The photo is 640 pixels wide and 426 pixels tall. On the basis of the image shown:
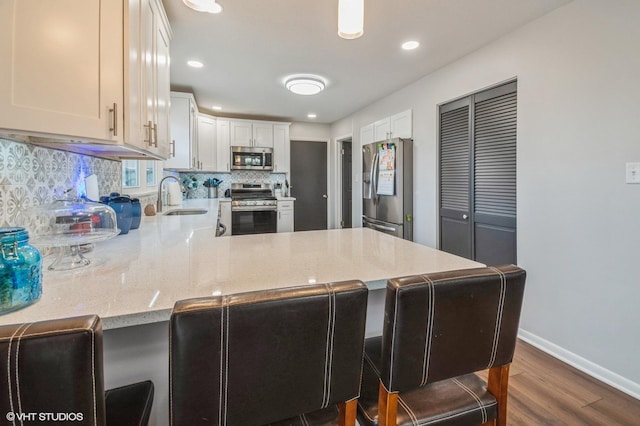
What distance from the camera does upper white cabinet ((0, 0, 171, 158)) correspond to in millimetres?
892

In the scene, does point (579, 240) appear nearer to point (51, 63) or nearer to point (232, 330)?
point (232, 330)

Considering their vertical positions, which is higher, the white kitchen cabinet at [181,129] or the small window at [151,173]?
the white kitchen cabinet at [181,129]

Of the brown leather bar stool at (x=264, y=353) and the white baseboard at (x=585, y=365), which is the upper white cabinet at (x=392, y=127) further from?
the brown leather bar stool at (x=264, y=353)

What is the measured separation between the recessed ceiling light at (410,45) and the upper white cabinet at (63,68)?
2.21 meters

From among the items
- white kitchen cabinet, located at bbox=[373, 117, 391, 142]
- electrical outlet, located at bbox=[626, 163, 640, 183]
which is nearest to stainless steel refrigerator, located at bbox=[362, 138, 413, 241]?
white kitchen cabinet, located at bbox=[373, 117, 391, 142]

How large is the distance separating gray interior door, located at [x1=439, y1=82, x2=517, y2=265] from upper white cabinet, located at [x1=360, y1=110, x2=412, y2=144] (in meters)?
0.52

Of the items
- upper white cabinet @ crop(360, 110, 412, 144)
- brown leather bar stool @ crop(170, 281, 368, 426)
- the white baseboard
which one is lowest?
the white baseboard

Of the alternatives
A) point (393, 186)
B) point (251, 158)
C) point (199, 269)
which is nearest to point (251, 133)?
point (251, 158)

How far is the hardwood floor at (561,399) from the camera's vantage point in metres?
1.56

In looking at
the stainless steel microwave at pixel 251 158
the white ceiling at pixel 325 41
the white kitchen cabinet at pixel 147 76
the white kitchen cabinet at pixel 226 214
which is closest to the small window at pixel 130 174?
the white kitchen cabinet at pixel 147 76

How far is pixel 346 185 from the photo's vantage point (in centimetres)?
579

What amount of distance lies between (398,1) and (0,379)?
253cm

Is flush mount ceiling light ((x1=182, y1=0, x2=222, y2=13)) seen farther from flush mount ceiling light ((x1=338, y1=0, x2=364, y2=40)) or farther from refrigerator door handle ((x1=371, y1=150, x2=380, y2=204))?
refrigerator door handle ((x1=371, y1=150, x2=380, y2=204))

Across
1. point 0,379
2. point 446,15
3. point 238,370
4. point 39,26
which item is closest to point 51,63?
point 39,26
